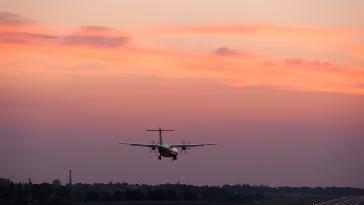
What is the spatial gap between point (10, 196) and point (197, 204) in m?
40.4

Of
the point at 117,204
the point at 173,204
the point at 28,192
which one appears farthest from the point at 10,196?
the point at 173,204

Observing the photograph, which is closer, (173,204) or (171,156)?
(171,156)

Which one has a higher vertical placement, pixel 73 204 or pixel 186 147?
pixel 186 147

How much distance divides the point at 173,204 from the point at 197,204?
7.24 meters

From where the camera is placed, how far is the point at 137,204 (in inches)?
7530

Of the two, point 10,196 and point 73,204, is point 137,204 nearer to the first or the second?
point 73,204

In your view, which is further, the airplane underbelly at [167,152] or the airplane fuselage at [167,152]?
the airplane fuselage at [167,152]

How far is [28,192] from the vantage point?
196 metres

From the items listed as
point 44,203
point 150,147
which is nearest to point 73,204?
point 44,203

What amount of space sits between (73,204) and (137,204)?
13.8 m

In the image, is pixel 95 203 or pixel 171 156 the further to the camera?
pixel 95 203

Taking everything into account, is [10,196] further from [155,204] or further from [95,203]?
[155,204]

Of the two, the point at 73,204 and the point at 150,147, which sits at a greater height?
the point at 150,147

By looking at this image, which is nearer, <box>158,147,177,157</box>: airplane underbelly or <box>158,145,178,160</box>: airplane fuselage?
<box>158,147,177,157</box>: airplane underbelly
